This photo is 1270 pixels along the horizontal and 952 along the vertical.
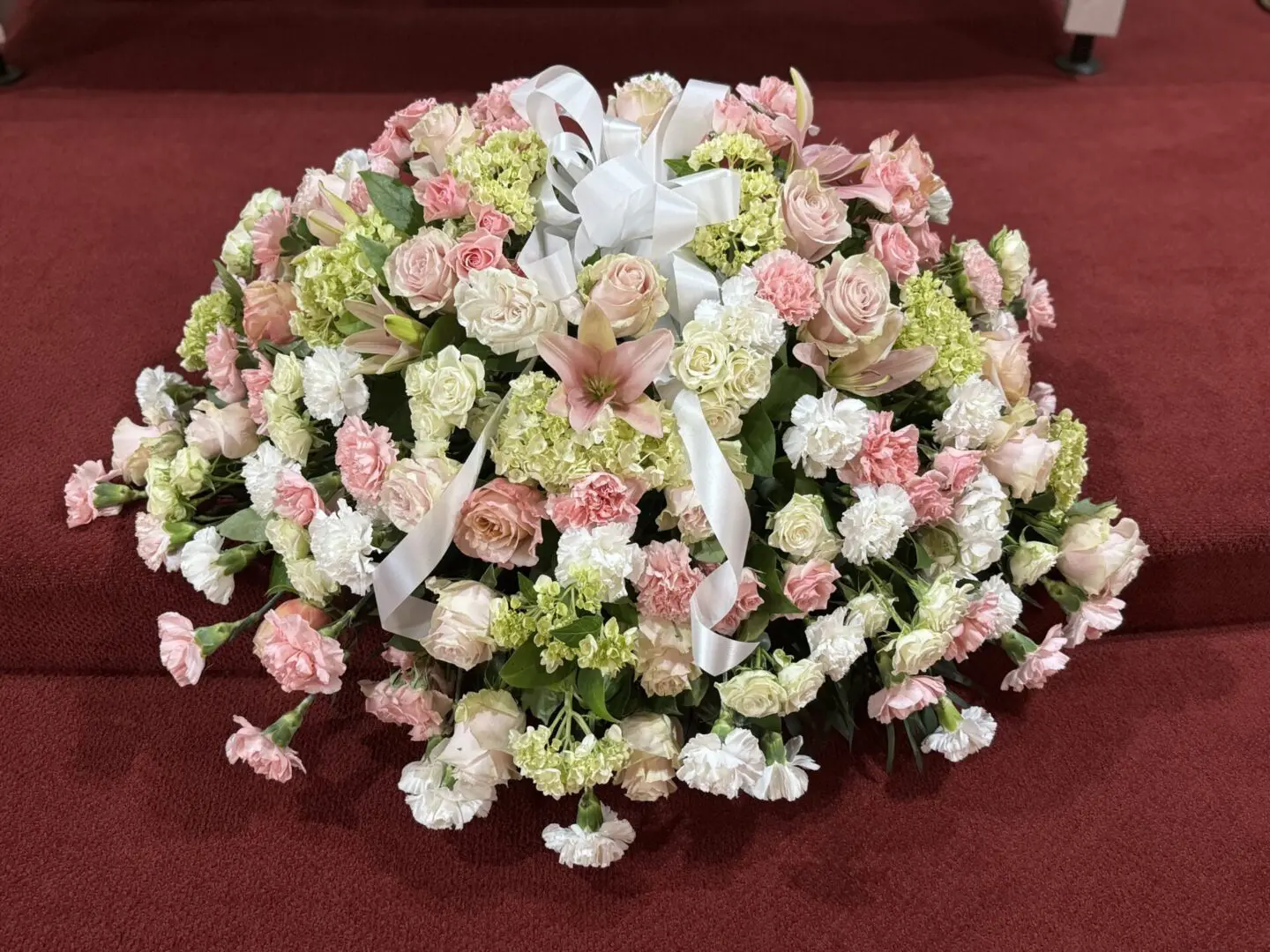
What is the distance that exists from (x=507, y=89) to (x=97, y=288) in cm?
77

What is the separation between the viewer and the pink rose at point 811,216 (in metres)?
0.91

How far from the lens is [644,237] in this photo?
941 mm

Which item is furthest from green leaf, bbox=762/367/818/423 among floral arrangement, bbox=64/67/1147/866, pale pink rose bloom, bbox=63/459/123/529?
pale pink rose bloom, bbox=63/459/123/529

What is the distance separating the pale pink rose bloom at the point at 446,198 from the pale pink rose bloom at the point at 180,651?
0.45 metres

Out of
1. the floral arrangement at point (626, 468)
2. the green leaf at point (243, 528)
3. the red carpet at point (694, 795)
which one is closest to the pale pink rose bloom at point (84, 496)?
the red carpet at point (694, 795)

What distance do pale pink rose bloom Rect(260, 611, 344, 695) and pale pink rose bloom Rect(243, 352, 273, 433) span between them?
23 cm

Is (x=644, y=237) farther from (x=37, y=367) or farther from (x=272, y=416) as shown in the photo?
(x=37, y=367)

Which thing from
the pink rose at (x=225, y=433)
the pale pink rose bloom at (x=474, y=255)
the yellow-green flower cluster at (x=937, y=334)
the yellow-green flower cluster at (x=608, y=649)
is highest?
the pale pink rose bloom at (x=474, y=255)

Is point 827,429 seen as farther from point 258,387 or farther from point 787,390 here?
point 258,387

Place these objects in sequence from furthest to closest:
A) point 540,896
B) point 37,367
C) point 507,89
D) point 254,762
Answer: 1. point 37,367
2. point 507,89
3. point 540,896
4. point 254,762

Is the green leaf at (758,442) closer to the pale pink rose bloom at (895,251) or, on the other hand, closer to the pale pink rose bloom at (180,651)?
the pale pink rose bloom at (895,251)

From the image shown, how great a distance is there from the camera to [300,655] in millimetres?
852

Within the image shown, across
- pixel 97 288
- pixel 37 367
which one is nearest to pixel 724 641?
pixel 37 367

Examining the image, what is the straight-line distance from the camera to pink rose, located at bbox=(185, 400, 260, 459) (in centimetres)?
102
